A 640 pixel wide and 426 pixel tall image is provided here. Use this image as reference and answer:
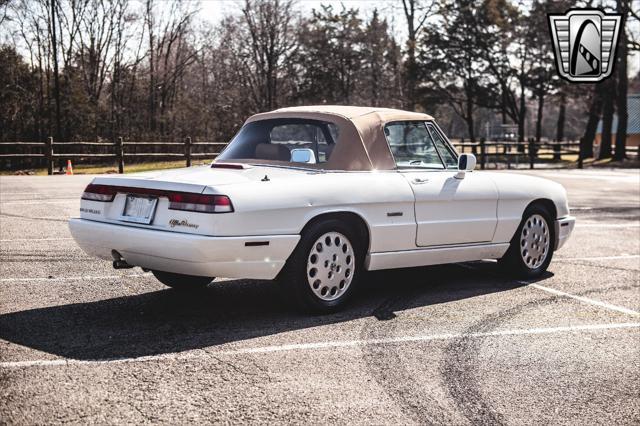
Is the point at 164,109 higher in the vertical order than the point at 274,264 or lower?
higher

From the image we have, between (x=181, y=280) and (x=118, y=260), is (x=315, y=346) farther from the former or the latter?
(x=181, y=280)

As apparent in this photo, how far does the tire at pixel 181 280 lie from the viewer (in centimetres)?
617

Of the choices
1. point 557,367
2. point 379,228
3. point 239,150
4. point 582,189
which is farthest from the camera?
point 582,189

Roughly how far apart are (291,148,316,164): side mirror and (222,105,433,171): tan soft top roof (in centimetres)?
7

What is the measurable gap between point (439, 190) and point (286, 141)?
4.20 feet

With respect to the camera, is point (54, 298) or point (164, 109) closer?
point (54, 298)

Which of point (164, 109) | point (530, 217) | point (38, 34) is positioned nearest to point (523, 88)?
point (164, 109)

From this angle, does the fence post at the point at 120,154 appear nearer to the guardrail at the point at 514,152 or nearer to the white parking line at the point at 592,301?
the guardrail at the point at 514,152

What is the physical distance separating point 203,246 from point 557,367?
2.23 metres

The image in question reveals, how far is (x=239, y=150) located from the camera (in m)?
6.16

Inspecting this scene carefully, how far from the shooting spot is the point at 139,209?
523 cm

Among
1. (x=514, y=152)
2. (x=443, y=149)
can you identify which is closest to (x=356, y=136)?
(x=443, y=149)

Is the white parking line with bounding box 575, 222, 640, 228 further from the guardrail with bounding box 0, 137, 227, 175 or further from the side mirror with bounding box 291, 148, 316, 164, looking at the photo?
the guardrail with bounding box 0, 137, 227, 175

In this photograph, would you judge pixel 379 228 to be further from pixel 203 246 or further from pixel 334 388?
pixel 334 388
